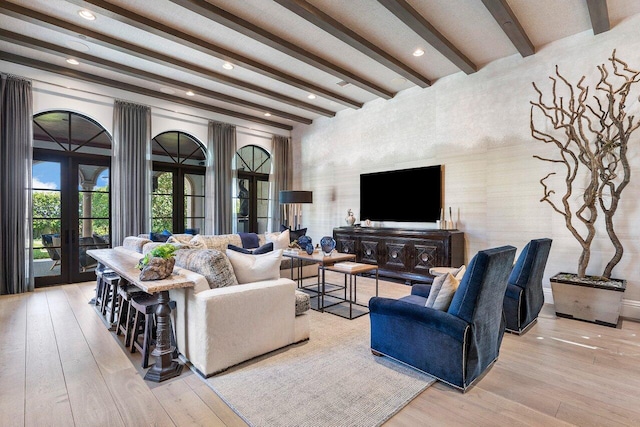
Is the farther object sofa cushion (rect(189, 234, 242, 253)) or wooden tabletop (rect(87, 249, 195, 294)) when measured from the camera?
sofa cushion (rect(189, 234, 242, 253))

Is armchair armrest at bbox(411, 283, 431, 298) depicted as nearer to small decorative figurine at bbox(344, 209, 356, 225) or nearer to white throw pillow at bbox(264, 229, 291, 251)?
white throw pillow at bbox(264, 229, 291, 251)

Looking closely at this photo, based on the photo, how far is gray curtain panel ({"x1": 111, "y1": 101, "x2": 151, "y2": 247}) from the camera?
5.49 meters

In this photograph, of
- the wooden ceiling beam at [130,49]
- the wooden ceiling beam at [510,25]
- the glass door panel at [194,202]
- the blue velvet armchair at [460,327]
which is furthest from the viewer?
the glass door panel at [194,202]

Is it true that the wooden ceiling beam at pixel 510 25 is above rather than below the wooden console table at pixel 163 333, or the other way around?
above

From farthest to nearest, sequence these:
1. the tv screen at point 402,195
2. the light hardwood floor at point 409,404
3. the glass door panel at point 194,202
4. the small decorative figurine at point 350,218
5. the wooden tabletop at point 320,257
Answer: the glass door panel at point 194,202 → the small decorative figurine at point 350,218 → the tv screen at point 402,195 → the wooden tabletop at point 320,257 → the light hardwood floor at point 409,404

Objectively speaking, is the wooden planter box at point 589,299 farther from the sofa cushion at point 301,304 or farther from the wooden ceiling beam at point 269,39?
the wooden ceiling beam at point 269,39

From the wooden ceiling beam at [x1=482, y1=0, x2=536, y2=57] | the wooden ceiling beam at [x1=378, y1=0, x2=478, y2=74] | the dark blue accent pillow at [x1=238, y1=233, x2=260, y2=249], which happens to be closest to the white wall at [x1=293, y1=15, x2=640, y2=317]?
the wooden ceiling beam at [x1=482, y1=0, x2=536, y2=57]

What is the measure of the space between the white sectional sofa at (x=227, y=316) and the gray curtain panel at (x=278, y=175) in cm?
502

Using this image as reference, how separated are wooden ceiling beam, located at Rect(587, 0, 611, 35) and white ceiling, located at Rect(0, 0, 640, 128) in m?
0.11

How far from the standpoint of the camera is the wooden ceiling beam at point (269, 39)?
3.33 m

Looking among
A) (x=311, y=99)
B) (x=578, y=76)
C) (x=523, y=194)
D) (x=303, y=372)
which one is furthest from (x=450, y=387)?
(x=311, y=99)

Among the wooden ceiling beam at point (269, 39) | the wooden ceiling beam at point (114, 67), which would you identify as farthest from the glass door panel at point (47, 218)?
the wooden ceiling beam at point (269, 39)

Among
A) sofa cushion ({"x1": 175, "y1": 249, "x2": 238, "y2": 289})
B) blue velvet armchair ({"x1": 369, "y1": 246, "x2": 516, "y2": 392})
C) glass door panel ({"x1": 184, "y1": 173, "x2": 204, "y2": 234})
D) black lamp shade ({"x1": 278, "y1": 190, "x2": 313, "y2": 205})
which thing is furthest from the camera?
black lamp shade ({"x1": 278, "y1": 190, "x2": 313, "y2": 205})

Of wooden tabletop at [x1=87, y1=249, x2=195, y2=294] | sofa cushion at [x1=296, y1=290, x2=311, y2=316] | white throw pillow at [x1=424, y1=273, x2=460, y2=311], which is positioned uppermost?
wooden tabletop at [x1=87, y1=249, x2=195, y2=294]
